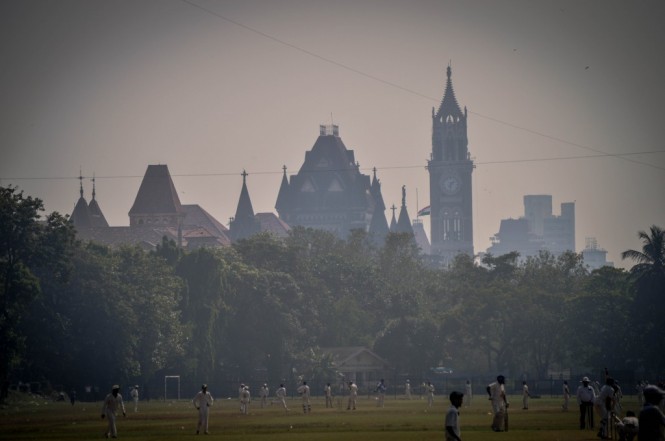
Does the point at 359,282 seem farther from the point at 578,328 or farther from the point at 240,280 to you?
the point at 578,328

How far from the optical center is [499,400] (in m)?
50.0

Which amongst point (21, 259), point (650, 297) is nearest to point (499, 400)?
point (21, 259)

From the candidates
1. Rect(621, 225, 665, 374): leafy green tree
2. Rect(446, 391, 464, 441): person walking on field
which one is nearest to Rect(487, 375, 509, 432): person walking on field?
Rect(446, 391, 464, 441): person walking on field

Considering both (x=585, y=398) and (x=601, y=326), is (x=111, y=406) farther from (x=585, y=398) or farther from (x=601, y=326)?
(x=601, y=326)

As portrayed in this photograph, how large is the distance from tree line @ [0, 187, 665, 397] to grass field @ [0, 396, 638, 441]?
62.9 feet

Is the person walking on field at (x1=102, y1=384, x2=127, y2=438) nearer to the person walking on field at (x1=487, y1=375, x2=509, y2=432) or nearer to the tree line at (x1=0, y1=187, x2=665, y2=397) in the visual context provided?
the person walking on field at (x1=487, y1=375, x2=509, y2=432)

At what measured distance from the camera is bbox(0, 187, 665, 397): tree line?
104 meters

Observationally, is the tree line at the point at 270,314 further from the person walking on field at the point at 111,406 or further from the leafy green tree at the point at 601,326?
the person walking on field at the point at 111,406

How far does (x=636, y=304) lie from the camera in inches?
4855

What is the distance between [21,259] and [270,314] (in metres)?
39.2

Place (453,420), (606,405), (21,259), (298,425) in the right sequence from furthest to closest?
(21,259), (298,425), (606,405), (453,420)

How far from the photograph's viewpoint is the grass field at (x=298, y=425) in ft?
171

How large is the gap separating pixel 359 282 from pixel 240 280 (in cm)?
3726

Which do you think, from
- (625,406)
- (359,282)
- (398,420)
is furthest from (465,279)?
(398,420)
